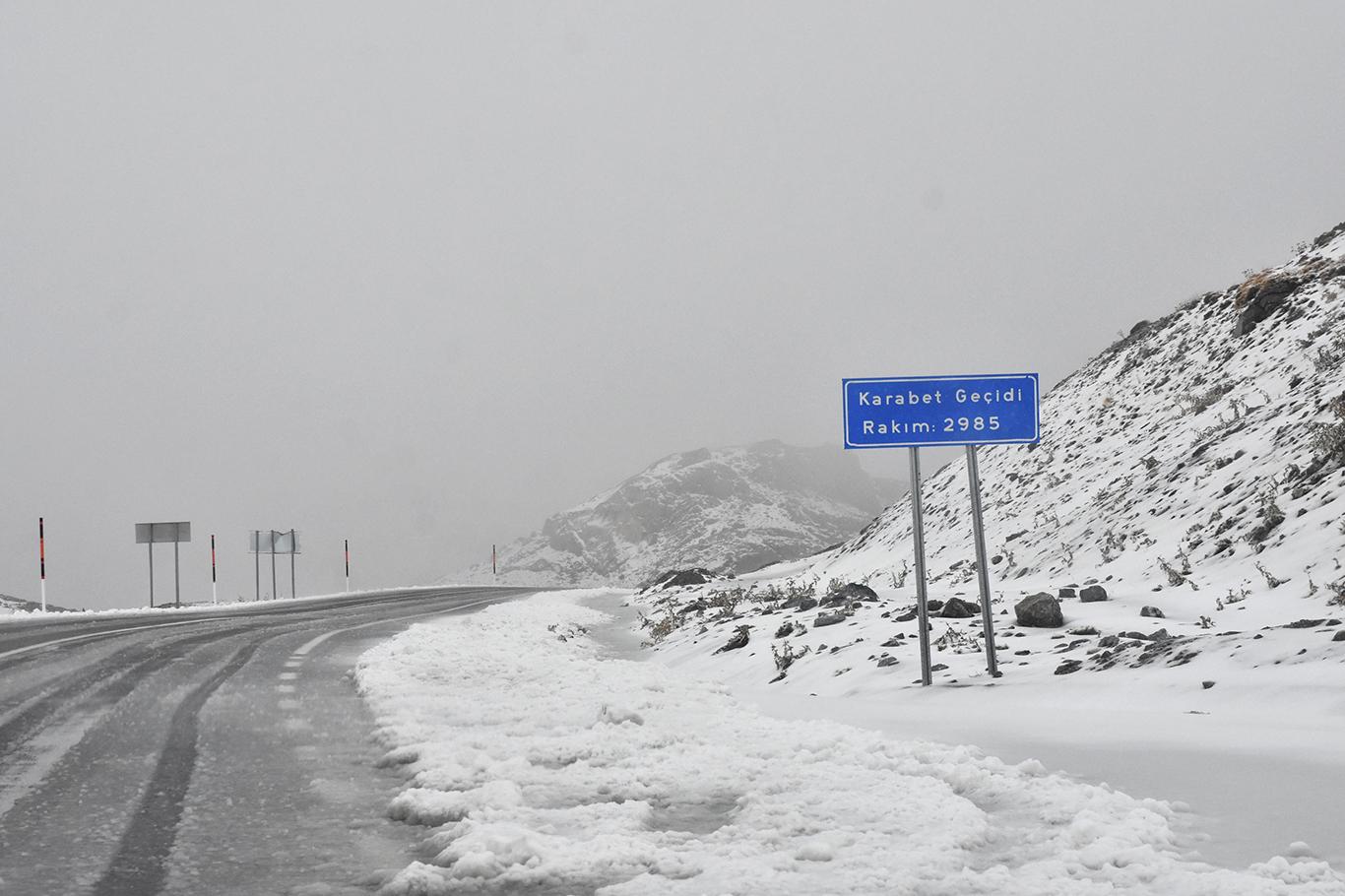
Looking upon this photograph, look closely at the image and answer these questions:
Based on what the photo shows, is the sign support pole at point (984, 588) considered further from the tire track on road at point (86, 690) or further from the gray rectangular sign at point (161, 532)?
the gray rectangular sign at point (161, 532)

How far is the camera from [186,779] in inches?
193

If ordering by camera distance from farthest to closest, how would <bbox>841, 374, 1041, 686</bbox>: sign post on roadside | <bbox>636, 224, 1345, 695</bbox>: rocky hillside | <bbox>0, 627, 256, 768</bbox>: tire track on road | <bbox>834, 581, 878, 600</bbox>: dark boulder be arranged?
<bbox>834, 581, 878, 600</bbox>: dark boulder, <bbox>636, 224, 1345, 695</bbox>: rocky hillside, <bbox>841, 374, 1041, 686</bbox>: sign post on roadside, <bbox>0, 627, 256, 768</bbox>: tire track on road

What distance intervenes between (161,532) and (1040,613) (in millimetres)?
31934

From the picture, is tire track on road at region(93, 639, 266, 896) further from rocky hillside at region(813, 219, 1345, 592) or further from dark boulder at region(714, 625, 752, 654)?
rocky hillside at region(813, 219, 1345, 592)

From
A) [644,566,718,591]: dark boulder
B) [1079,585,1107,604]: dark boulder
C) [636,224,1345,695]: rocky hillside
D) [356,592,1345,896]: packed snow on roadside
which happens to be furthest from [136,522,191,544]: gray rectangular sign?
[1079,585,1107,604]: dark boulder

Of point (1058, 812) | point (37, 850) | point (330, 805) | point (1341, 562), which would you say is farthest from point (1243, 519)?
point (37, 850)

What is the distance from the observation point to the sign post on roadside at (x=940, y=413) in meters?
8.38

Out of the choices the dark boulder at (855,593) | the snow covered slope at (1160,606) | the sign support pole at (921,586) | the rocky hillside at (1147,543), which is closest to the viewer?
the snow covered slope at (1160,606)

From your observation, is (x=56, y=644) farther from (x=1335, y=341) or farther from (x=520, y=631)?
(x=1335, y=341)

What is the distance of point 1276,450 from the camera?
13641 mm

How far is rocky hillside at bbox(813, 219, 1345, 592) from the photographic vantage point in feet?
37.0

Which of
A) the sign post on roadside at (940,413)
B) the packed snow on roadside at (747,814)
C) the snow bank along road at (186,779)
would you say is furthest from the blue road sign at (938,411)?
the snow bank along road at (186,779)

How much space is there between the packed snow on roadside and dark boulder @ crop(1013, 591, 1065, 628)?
4277 mm

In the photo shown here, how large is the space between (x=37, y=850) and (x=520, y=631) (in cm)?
1281
